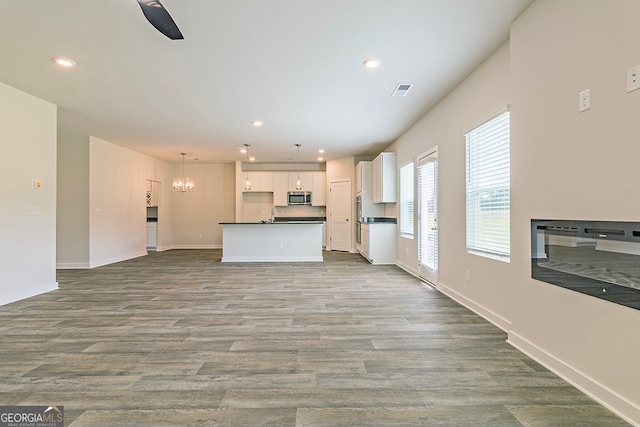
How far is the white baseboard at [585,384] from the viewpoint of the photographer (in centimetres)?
156

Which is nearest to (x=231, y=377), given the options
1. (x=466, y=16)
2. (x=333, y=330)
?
(x=333, y=330)

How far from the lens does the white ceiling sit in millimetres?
2361

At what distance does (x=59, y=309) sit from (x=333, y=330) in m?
3.22

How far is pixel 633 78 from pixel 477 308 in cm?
243

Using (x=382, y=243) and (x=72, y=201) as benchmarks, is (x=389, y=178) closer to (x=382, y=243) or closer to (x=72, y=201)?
(x=382, y=243)

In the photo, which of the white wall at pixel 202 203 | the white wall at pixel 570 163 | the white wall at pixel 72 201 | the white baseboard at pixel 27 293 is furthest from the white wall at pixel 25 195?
the white wall at pixel 570 163

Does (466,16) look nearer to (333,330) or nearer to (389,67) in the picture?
(389,67)

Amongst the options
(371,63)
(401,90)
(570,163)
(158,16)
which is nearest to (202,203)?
(401,90)

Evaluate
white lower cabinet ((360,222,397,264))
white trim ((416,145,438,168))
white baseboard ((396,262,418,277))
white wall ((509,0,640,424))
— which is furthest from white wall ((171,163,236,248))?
white wall ((509,0,640,424))

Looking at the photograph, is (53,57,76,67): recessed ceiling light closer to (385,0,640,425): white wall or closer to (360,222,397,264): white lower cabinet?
(385,0,640,425): white wall

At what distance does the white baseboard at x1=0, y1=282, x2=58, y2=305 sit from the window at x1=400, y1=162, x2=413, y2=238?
5.82 metres

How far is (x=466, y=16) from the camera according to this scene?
7.91 feet

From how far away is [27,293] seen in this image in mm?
4016

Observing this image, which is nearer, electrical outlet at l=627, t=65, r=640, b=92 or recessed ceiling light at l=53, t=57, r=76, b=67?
electrical outlet at l=627, t=65, r=640, b=92
